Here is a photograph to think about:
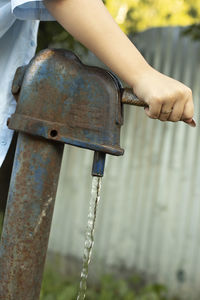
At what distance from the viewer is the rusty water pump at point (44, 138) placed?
0.97 meters

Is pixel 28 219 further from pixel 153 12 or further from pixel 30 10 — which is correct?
pixel 153 12

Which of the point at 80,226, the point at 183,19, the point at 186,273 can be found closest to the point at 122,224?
the point at 80,226

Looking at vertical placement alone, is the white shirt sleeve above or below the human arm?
above

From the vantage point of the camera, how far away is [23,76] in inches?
41.6

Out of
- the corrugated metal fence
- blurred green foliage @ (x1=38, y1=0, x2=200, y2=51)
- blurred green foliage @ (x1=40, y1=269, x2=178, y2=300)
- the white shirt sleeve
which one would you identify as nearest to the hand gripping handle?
the white shirt sleeve

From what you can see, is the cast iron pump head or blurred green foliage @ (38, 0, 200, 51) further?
blurred green foliage @ (38, 0, 200, 51)

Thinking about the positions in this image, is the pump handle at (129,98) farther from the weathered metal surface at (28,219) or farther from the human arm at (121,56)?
the weathered metal surface at (28,219)

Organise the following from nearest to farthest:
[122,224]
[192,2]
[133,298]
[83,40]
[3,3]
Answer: [83,40], [3,3], [133,298], [122,224], [192,2]

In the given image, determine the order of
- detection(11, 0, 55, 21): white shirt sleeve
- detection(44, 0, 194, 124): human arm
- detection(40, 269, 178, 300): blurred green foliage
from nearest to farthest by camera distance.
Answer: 1. detection(44, 0, 194, 124): human arm
2. detection(11, 0, 55, 21): white shirt sleeve
3. detection(40, 269, 178, 300): blurred green foliage

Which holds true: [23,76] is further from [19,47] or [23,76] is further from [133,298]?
[133,298]

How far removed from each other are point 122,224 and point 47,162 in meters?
3.22

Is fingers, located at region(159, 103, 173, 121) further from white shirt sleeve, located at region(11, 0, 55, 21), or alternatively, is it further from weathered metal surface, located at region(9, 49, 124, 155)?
white shirt sleeve, located at region(11, 0, 55, 21)

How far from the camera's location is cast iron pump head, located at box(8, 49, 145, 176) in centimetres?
98

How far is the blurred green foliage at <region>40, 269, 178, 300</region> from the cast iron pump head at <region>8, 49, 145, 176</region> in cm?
281
